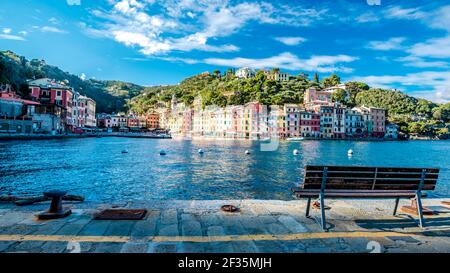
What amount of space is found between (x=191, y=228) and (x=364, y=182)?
2912 mm

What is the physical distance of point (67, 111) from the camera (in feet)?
248

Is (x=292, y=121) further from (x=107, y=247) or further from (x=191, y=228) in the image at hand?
(x=107, y=247)

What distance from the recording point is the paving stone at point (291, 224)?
13.9ft

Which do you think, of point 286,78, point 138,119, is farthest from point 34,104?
point 286,78

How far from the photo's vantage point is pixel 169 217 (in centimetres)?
480

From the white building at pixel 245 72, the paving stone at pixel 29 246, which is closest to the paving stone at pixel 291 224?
the paving stone at pixel 29 246

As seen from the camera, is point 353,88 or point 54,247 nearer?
point 54,247

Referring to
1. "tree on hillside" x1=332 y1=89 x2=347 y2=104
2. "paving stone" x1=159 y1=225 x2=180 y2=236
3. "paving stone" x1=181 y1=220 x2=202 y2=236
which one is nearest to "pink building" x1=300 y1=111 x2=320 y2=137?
"tree on hillside" x1=332 y1=89 x2=347 y2=104

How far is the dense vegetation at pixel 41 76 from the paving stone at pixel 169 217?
79523 mm

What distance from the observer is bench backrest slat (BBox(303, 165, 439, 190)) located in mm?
4551

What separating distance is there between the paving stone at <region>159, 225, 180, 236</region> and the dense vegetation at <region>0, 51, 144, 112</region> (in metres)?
80.3

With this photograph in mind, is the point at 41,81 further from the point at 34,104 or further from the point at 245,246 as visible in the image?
the point at 245,246

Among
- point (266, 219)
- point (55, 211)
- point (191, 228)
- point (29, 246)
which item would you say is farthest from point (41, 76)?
point (266, 219)

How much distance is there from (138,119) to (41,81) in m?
63.5
